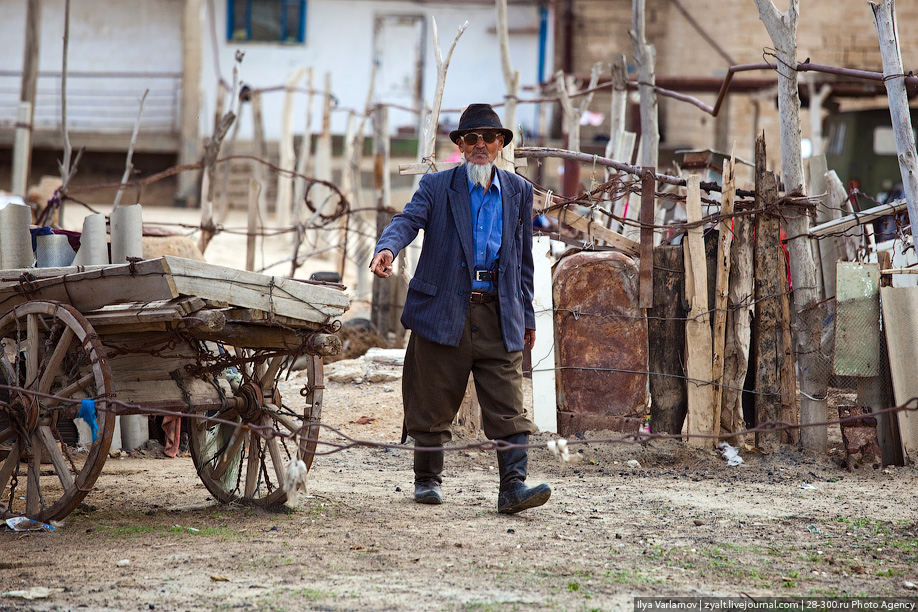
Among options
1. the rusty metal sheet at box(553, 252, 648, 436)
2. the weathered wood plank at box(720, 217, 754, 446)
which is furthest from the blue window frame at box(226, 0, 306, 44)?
the weathered wood plank at box(720, 217, 754, 446)

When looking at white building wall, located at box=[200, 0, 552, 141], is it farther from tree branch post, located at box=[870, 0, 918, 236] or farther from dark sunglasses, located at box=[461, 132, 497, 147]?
dark sunglasses, located at box=[461, 132, 497, 147]

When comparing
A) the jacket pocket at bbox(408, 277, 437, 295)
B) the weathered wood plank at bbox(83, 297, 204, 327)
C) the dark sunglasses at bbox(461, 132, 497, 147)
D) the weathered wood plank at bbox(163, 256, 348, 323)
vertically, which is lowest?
the weathered wood plank at bbox(83, 297, 204, 327)

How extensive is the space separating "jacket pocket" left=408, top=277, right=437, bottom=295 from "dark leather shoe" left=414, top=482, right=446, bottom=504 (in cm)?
96

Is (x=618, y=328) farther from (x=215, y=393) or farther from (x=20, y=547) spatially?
(x=20, y=547)

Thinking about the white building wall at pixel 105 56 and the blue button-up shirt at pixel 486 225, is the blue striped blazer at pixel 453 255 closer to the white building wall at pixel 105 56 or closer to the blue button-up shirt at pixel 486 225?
the blue button-up shirt at pixel 486 225

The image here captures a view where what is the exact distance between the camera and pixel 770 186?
535 centimetres

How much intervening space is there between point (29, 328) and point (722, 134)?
49.9ft

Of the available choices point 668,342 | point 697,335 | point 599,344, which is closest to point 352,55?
point 599,344

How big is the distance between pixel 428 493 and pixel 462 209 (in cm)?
135

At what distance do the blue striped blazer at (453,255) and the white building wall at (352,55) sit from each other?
600 inches

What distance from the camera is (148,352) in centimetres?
384

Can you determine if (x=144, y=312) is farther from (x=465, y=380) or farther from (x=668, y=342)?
(x=668, y=342)

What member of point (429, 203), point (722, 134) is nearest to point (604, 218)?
point (429, 203)

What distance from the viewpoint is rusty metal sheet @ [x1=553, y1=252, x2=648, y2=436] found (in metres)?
5.46
